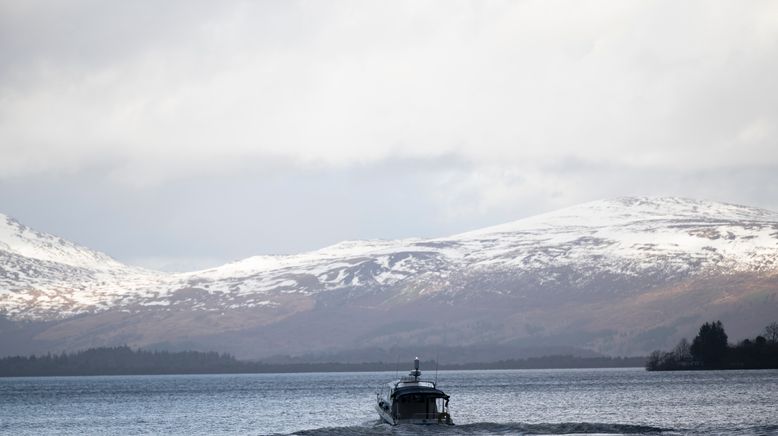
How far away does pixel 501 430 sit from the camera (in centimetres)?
15212

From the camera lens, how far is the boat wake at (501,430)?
145 m

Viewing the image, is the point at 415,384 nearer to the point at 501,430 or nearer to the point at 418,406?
the point at 418,406

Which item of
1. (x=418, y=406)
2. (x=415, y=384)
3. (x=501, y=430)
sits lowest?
(x=501, y=430)

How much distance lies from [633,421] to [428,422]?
2673cm

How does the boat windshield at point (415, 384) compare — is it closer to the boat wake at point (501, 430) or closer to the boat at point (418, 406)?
the boat at point (418, 406)

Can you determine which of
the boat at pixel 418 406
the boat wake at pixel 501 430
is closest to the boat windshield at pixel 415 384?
the boat at pixel 418 406

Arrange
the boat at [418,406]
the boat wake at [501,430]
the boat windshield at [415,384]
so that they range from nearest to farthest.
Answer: the boat wake at [501,430]
the boat at [418,406]
the boat windshield at [415,384]

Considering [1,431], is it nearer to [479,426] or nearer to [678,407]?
[479,426]

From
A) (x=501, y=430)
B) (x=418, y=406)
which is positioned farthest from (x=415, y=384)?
Result: (x=501, y=430)

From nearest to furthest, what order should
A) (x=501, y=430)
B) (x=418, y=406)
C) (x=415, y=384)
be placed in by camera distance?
(x=501, y=430)
(x=418, y=406)
(x=415, y=384)

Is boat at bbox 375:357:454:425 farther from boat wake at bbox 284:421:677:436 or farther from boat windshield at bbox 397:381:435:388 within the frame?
boat windshield at bbox 397:381:435:388

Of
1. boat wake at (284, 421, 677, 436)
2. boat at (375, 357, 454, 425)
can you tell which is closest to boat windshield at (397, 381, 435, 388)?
boat at (375, 357, 454, 425)

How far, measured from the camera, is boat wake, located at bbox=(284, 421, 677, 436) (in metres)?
145

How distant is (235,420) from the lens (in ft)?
647
